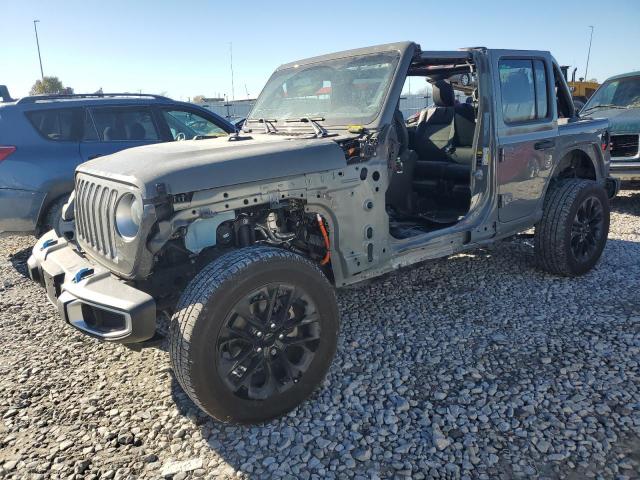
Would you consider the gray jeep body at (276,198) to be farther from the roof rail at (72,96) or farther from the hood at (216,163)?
the roof rail at (72,96)

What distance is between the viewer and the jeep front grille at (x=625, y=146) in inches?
290

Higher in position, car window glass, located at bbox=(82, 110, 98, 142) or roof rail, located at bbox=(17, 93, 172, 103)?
roof rail, located at bbox=(17, 93, 172, 103)

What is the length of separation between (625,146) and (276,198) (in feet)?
22.0

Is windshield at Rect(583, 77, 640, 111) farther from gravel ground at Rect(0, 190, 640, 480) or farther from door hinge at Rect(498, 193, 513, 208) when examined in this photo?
door hinge at Rect(498, 193, 513, 208)

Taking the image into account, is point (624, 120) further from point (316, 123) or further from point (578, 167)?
point (316, 123)

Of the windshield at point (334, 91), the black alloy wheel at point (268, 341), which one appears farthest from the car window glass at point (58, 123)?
the black alloy wheel at point (268, 341)

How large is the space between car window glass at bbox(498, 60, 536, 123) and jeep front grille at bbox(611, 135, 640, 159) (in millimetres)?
3911

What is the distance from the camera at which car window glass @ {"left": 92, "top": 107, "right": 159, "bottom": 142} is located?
601 centimetres

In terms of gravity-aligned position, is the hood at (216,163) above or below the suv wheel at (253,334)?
above

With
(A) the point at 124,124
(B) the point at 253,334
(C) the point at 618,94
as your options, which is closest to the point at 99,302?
(B) the point at 253,334

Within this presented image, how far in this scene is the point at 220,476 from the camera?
247cm

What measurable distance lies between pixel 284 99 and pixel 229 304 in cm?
225

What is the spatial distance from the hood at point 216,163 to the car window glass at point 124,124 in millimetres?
2866

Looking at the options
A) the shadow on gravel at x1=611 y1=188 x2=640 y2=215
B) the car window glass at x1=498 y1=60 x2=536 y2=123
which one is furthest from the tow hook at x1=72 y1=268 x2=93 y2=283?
the shadow on gravel at x1=611 y1=188 x2=640 y2=215
